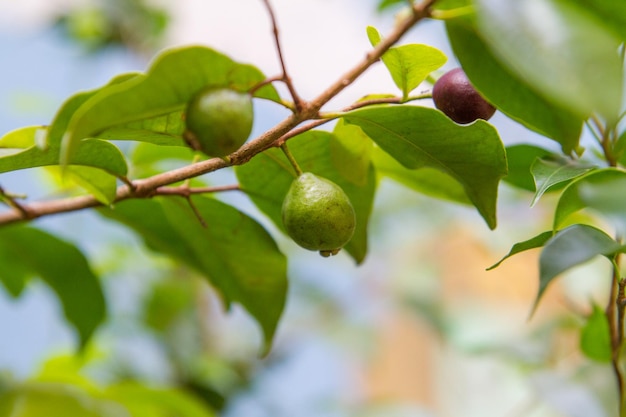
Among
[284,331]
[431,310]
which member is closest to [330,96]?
[431,310]

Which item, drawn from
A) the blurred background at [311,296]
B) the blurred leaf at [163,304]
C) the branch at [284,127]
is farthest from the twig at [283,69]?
the blurred leaf at [163,304]

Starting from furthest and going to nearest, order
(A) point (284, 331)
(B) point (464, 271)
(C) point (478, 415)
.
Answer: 1. (B) point (464, 271)
2. (A) point (284, 331)
3. (C) point (478, 415)

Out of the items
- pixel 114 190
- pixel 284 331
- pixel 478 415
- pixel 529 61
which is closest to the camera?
pixel 529 61

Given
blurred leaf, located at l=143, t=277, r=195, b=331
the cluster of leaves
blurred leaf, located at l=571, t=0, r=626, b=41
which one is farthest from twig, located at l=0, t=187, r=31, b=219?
the cluster of leaves

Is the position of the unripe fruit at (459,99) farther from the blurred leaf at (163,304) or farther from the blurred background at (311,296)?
the blurred leaf at (163,304)

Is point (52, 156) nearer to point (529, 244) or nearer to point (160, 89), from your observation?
point (160, 89)

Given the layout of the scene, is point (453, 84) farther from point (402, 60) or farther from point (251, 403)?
point (251, 403)

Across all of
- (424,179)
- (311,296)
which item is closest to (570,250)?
(424,179)

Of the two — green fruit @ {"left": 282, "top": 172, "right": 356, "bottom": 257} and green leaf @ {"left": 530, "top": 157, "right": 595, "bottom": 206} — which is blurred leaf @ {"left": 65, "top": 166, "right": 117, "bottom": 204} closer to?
green fruit @ {"left": 282, "top": 172, "right": 356, "bottom": 257}
